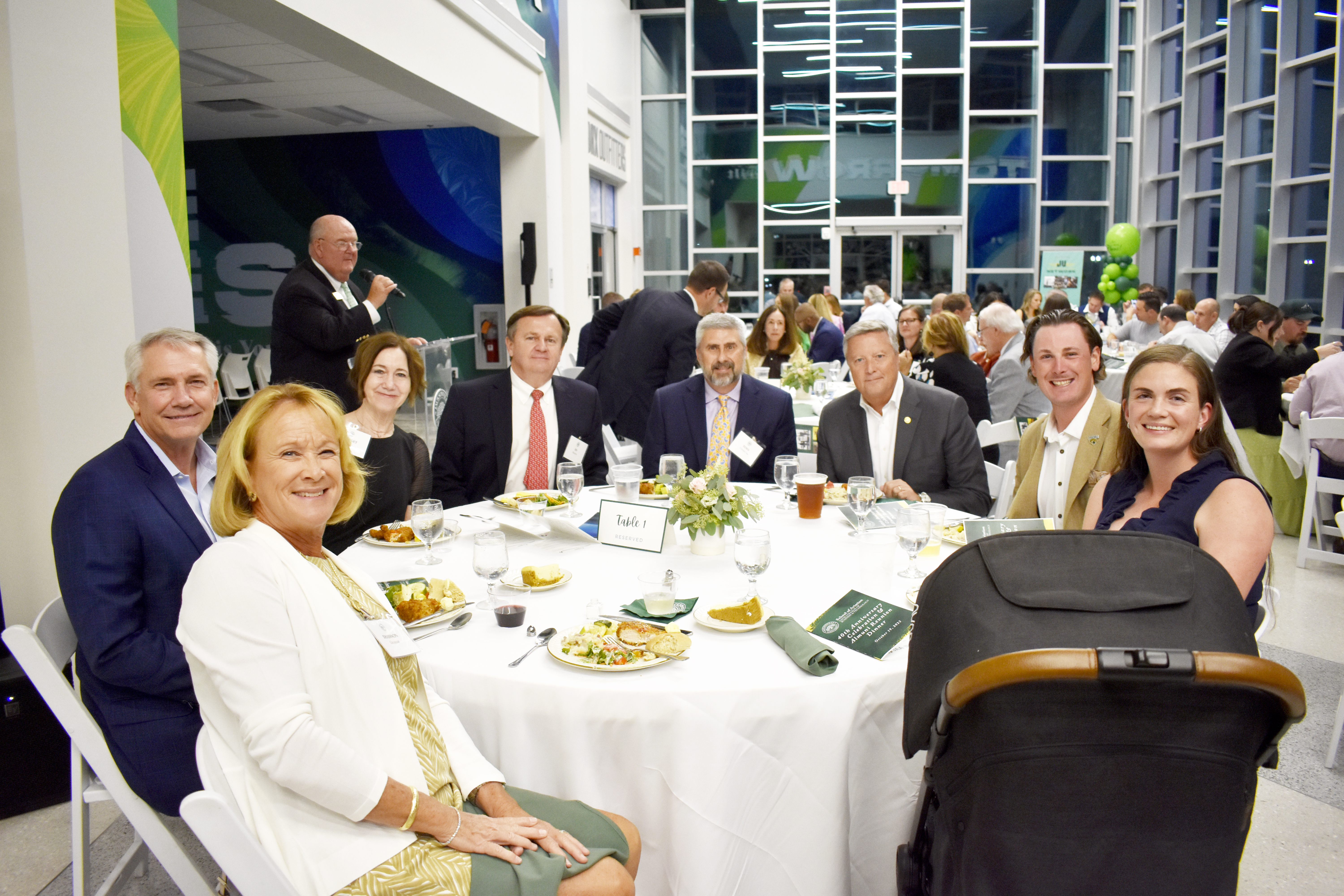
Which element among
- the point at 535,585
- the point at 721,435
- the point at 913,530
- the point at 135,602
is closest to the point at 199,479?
the point at 135,602

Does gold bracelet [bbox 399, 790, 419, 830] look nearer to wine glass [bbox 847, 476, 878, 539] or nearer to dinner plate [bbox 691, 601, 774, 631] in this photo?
dinner plate [bbox 691, 601, 774, 631]

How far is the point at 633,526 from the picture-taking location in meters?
2.51

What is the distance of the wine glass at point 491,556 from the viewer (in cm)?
200

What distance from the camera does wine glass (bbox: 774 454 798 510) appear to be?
2.93 m

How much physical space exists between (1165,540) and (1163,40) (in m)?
15.3

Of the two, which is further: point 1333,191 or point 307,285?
point 1333,191

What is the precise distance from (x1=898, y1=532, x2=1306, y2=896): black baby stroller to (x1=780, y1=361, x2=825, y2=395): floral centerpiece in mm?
5220

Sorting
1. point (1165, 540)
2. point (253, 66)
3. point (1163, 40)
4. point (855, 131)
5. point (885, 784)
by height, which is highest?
point (1163, 40)

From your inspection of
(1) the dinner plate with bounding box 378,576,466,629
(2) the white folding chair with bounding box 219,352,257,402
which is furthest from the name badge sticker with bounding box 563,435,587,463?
(2) the white folding chair with bounding box 219,352,257,402

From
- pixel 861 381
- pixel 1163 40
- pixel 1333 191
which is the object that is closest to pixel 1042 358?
pixel 861 381

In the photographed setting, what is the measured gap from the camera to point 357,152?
380 inches

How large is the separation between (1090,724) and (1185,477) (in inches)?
39.7

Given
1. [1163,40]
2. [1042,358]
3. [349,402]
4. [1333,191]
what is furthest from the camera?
[1163,40]

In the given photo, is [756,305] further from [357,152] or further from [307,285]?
[307,285]
